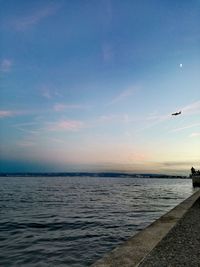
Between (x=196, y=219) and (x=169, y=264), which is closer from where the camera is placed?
(x=169, y=264)

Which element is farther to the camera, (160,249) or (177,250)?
(160,249)

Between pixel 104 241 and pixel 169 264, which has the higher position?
pixel 169 264

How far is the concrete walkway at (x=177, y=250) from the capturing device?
6.45 m

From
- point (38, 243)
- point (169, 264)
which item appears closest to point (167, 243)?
point (169, 264)

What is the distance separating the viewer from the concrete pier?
21.4 feet

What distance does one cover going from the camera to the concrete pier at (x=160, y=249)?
21.4 feet

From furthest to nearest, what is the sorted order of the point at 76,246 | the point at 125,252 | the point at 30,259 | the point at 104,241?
the point at 104,241 → the point at 76,246 → the point at 30,259 → the point at 125,252

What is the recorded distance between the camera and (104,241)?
41.3 feet

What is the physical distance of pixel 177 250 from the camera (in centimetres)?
748

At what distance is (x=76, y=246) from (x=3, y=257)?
2.72m

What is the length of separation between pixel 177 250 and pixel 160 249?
45 centimetres

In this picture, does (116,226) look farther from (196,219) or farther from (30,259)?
(30,259)

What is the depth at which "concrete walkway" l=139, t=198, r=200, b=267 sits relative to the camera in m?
6.45

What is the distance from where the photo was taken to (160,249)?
25.3ft
